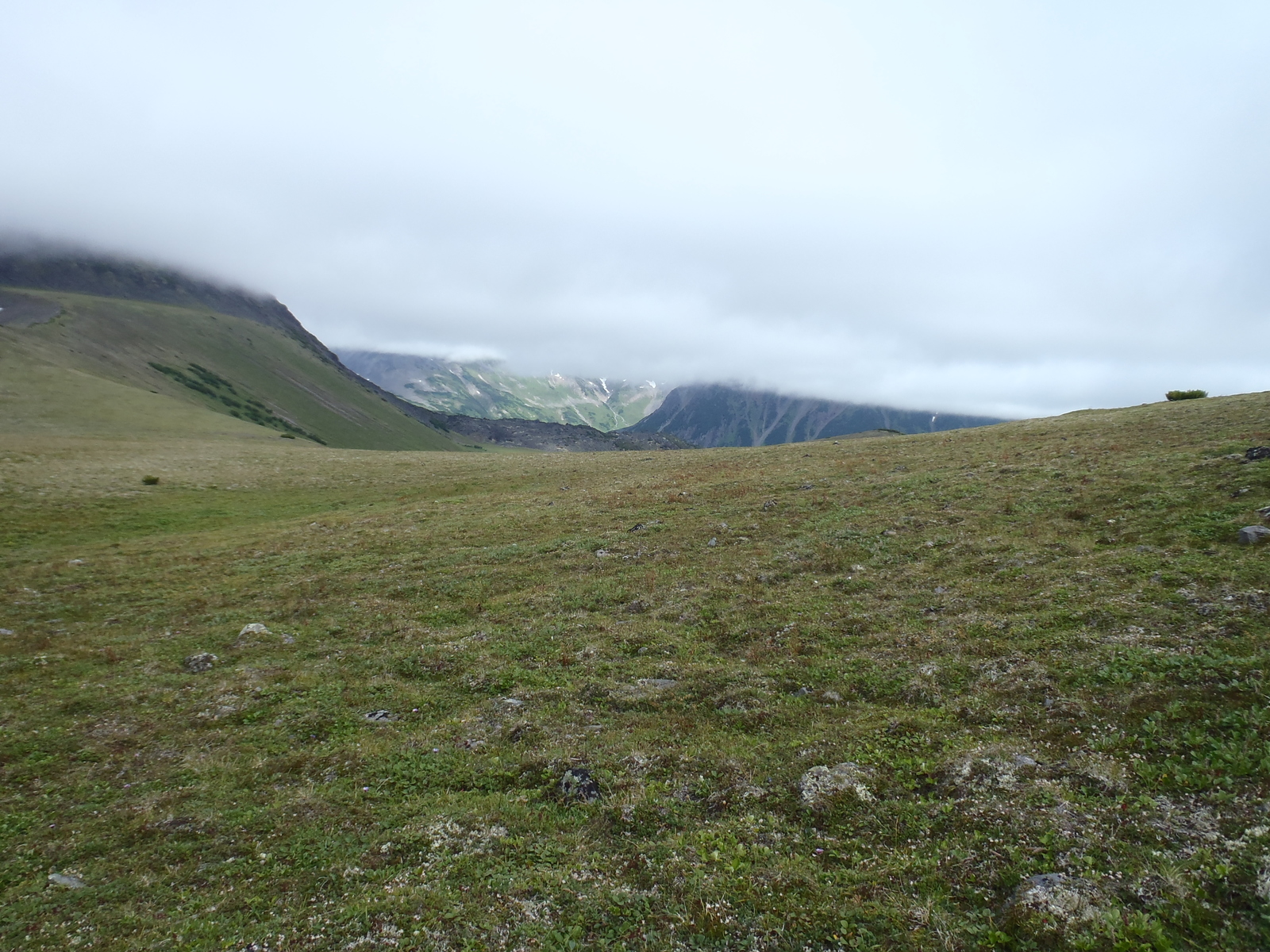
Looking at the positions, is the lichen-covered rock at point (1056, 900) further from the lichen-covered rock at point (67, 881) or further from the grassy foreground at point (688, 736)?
the lichen-covered rock at point (67, 881)

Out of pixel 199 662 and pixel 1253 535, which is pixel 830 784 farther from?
pixel 199 662

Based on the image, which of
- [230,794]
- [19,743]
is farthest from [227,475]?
[230,794]

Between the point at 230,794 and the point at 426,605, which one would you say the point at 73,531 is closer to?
the point at 426,605

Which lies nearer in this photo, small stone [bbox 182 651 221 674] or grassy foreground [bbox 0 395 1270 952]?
grassy foreground [bbox 0 395 1270 952]

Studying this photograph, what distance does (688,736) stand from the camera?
1383 cm

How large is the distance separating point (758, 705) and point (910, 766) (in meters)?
4.22

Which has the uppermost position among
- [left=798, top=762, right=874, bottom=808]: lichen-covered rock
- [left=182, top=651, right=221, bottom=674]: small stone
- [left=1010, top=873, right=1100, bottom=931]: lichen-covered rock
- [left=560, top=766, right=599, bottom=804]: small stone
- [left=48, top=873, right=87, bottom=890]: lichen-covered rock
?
[left=1010, top=873, right=1100, bottom=931]: lichen-covered rock

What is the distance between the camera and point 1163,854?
7.88m

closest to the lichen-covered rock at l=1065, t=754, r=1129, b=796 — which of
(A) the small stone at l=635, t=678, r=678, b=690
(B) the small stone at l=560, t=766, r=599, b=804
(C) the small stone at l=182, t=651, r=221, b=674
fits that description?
(B) the small stone at l=560, t=766, r=599, b=804

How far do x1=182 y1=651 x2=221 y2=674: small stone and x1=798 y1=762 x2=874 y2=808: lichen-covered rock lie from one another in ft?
64.3

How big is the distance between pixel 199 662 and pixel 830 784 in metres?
20.7

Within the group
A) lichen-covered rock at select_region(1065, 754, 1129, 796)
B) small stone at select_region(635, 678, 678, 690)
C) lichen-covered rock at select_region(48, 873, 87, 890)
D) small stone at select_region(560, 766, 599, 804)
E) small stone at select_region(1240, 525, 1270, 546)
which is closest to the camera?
lichen-covered rock at select_region(1065, 754, 1129, 796)

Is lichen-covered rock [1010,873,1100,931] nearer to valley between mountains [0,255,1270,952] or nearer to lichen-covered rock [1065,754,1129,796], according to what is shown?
valley between mountains [0,255,1270,952]

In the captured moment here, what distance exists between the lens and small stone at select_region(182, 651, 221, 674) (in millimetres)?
19422
